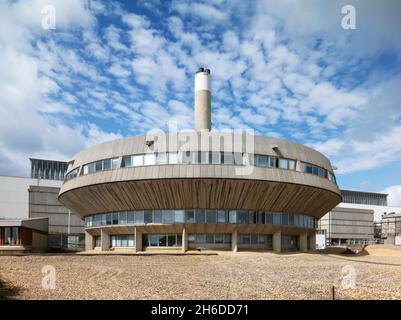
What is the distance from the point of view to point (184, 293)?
1662cm

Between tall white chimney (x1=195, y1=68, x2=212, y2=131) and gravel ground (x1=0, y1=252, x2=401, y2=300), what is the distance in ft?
67.3

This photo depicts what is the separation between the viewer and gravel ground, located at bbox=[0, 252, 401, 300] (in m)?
16.4

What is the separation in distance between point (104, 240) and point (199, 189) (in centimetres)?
1255

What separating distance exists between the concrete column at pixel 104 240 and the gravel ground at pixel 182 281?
49.9 feet

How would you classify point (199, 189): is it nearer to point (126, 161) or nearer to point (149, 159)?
point (149, 159)

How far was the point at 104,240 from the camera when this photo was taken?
45438 millimetres

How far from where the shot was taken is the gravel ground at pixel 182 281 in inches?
645

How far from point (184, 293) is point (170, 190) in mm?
23608

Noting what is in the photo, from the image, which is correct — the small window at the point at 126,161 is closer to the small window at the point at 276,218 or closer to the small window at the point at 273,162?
the small window at the point at 273,162

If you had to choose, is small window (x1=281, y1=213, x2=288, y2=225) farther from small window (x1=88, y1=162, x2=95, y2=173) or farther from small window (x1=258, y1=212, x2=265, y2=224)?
small window (x1=88, y1=162, x2=95, y2=173)

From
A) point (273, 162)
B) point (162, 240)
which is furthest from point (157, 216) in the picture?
point (273, 162)

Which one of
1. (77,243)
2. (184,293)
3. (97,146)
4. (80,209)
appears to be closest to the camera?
(184,293)
